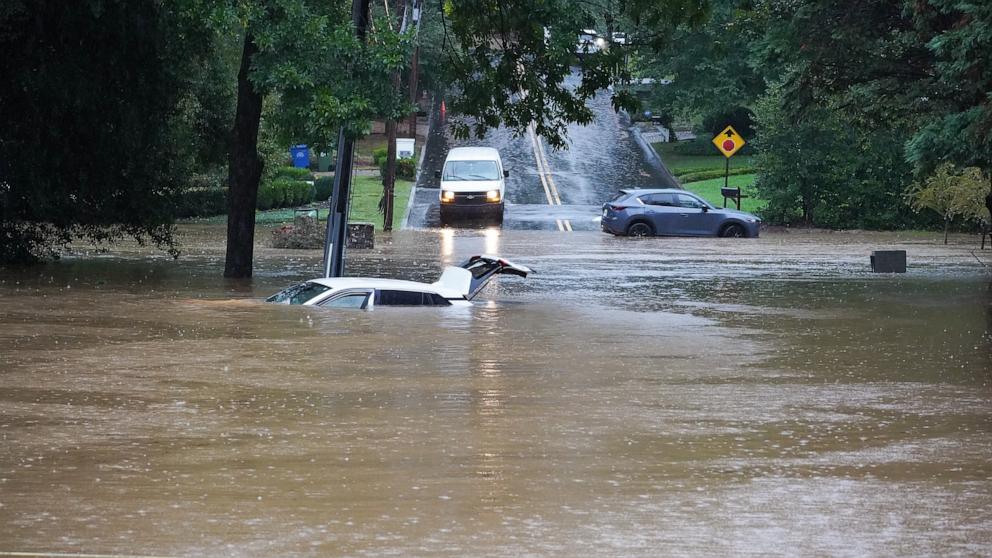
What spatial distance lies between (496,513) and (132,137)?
64.5 ft

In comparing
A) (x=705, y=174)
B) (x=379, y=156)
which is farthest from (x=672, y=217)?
(x=379, y=156)

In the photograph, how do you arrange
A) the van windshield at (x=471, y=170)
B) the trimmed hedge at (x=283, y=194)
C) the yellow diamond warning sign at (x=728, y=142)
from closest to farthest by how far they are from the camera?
the van windshield at (x=471, y=170)
the yellow diamond warning sign at (x=728, y=142)
the trimmed hedge at (x=283, y=194)

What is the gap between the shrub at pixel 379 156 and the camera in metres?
63.8

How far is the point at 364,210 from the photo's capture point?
170ft

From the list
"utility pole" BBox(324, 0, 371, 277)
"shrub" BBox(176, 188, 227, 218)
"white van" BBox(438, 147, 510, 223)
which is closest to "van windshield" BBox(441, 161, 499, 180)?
"white van" BBox(438, 147, 510, 223)

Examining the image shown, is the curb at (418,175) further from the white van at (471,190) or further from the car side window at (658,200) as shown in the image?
the car side window at (658,200)

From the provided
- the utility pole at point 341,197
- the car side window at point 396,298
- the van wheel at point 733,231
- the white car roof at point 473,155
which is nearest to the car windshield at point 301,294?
the car side window at point 396,298

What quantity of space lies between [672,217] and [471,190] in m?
6.78

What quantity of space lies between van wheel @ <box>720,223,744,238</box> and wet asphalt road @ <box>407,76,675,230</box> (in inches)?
181

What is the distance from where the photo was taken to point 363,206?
52.9 m

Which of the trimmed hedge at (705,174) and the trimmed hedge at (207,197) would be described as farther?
the trimmed hedge at (705,174)

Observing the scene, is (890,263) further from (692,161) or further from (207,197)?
(692,161)

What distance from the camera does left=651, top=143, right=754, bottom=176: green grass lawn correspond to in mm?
65125

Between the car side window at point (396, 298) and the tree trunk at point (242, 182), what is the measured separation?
807 centimetres
